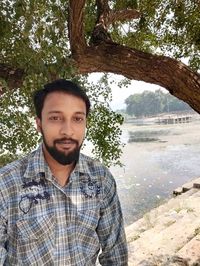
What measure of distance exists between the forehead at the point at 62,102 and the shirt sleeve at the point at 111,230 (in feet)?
2.00

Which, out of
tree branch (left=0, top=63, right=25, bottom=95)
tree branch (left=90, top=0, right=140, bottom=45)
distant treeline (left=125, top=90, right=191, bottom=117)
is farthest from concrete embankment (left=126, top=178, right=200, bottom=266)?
distant treeline (left=125, top=90, right=191, bottom=117)

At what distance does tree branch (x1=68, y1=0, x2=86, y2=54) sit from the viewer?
221 inches

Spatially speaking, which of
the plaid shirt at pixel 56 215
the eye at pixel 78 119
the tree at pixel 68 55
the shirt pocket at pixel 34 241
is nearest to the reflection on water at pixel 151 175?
the tree at pixel 68 55

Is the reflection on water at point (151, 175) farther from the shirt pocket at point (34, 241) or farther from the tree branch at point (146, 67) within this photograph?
the shirt pocket at point (34, 241)

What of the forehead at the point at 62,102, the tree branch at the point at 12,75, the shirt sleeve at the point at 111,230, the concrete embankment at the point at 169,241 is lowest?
the concrete embankment at the point at 169,241

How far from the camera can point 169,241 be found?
362 inches

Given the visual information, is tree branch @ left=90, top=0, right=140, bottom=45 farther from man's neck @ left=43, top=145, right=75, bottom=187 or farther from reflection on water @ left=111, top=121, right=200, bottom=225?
reflection on water @ left=111, top=121, right=200, bottom=225

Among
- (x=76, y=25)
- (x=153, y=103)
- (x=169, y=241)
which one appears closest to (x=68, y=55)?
(x=76, y=25)

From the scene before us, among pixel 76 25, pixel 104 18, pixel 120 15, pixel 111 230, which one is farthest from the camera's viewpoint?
pixel 120 15

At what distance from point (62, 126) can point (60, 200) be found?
0.55 meters

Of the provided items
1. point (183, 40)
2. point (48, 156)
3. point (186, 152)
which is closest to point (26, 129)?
point (183, 40)

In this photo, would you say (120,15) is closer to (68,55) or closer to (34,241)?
(68,55)

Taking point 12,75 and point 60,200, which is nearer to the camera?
point 60,200

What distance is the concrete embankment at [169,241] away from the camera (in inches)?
290
